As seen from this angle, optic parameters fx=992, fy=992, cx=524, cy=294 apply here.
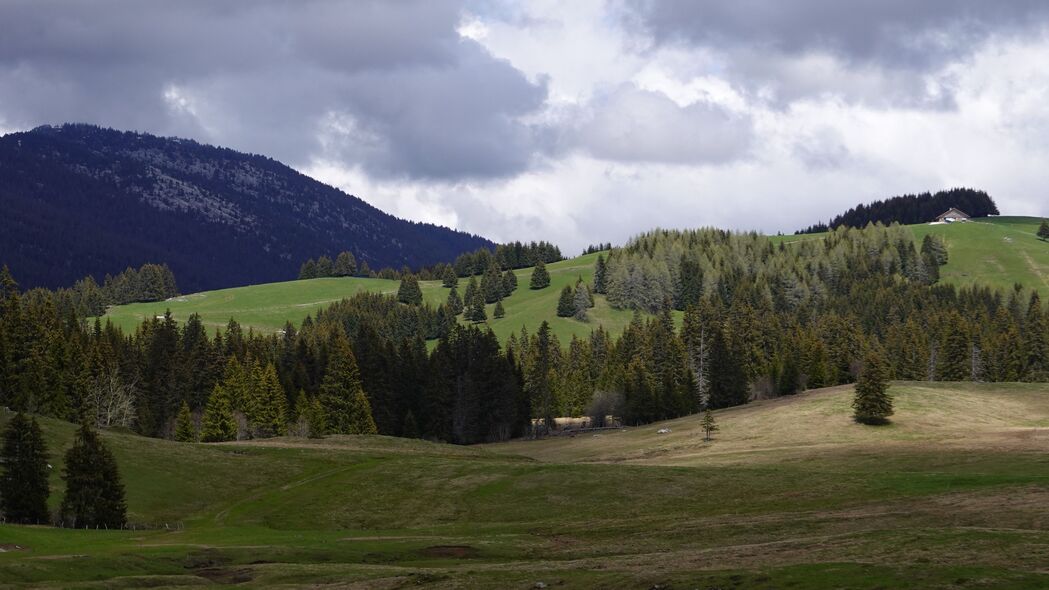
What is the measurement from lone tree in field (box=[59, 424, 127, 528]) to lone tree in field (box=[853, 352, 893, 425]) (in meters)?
87.4

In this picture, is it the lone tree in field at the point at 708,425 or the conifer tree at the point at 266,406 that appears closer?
the lone tree in field at the point at 708,425

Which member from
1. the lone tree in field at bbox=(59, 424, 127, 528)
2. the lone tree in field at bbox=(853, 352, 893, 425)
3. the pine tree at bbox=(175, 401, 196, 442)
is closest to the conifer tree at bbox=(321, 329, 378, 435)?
the pine tree at bbox=(175, 401, 196, 442)

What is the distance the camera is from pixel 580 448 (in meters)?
141

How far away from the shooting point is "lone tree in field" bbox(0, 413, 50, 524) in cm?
7575

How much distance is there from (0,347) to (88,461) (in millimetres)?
51219

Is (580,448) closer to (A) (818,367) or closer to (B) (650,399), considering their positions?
(B) (650,399)

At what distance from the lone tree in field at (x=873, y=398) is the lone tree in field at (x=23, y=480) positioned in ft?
304

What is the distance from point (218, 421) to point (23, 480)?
64272 millimetres

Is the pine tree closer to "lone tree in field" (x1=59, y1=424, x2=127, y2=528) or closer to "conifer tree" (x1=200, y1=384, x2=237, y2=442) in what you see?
"conifer tree" (x1=200, y1=384, x2=237, y2=442)

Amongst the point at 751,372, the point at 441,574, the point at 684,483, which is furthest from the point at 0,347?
the point at 751,372

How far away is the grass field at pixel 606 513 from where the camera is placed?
144ft

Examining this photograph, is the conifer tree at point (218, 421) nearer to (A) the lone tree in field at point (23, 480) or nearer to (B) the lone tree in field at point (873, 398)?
(A) the lone tree in field at point (23, 480)

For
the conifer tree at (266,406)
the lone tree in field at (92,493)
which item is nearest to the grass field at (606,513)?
the lone tree in field at (92,493)

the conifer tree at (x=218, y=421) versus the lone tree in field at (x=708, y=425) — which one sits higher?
the conifer tree at (x=218, y=421)
